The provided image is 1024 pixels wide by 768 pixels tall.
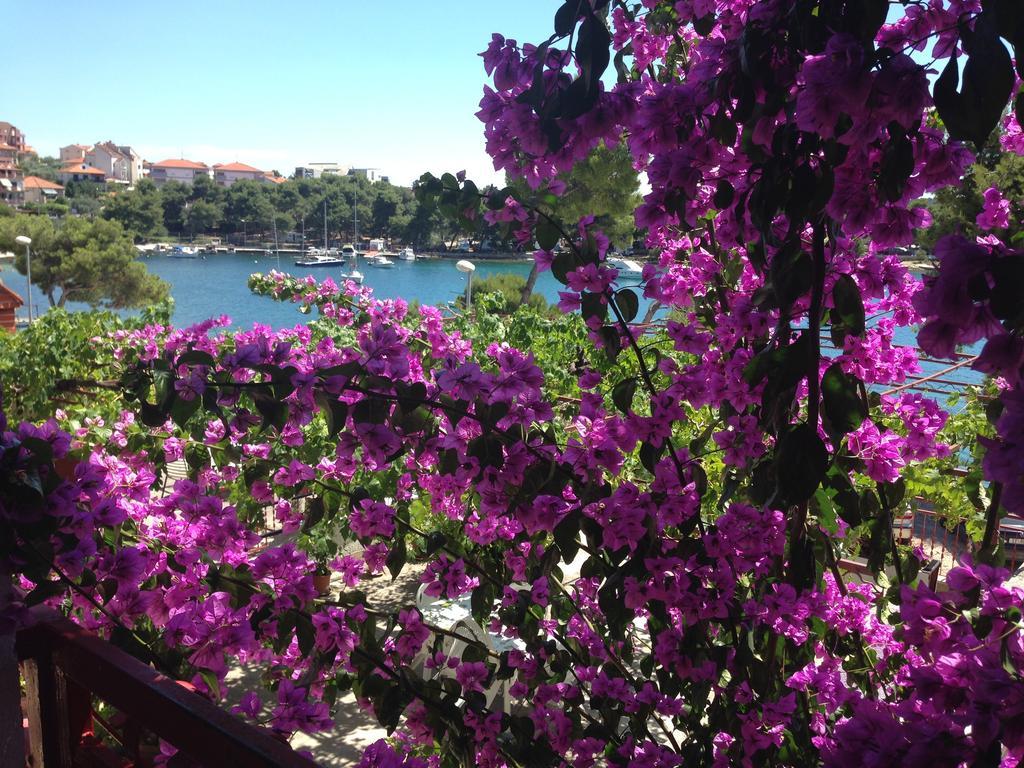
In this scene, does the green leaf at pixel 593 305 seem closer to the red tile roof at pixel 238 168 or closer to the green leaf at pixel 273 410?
the green leaf at pixel 273 410

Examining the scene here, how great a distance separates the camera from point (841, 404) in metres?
0.96

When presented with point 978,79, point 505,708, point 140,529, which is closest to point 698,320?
point 978,79

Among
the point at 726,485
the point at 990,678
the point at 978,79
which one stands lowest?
the point at 726,485

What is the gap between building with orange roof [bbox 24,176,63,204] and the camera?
66250mm

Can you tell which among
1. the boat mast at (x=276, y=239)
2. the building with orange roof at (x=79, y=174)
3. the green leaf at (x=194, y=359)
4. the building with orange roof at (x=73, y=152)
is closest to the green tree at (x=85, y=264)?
the green leaf at (x=194, y=359)

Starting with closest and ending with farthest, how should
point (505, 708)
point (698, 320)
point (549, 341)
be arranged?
point (698, 320), point (505, 708), point (549, 341)

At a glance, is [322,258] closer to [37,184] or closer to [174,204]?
[174,204]

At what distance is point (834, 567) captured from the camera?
4.32ft

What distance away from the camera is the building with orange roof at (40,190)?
66.2m

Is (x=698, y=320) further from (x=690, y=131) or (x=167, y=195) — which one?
(x=167, y=195)

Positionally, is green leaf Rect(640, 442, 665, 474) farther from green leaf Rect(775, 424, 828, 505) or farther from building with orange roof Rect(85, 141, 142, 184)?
building with orange roof Rect(85, 141, 142, 184)

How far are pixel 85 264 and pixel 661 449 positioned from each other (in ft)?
94.1

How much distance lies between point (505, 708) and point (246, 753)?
2351mm

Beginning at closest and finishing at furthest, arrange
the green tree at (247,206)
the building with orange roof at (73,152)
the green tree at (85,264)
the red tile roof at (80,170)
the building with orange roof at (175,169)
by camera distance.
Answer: the green tree at (85,264) → the green tree at (247,206) → the red tile roof at (80,170) → the building with orange roof at (175,169) → the building with orange roof at (73,152)
